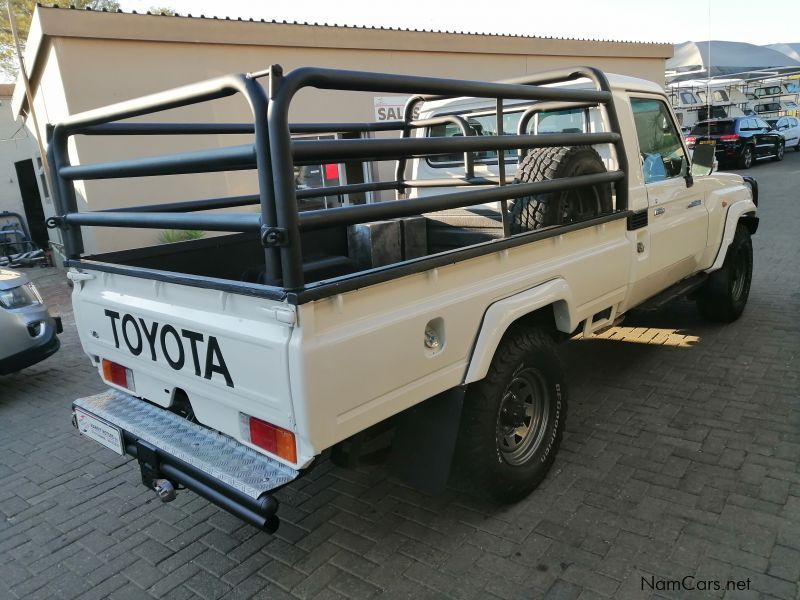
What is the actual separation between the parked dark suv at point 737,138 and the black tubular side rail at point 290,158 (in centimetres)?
1785

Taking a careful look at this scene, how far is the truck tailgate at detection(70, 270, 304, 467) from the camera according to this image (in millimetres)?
2107

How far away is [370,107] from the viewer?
1087 cm

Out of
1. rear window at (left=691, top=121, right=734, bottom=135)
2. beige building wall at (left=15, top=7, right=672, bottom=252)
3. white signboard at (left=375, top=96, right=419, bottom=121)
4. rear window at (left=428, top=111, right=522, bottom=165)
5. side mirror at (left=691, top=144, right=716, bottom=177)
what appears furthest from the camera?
rear window at (left=691, top=121, right=734, bottom=135)

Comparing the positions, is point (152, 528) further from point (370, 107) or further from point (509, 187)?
point (370, 107)

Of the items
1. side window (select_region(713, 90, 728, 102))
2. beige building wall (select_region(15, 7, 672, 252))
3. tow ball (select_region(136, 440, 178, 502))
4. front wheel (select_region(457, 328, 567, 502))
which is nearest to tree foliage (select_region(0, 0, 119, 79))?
beige building wall (select_region(15, 7, 672, 252))

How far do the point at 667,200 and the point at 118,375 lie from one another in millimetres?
3610

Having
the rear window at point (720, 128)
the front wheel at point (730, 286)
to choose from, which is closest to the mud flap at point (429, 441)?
the front wheel at point (730, 286)

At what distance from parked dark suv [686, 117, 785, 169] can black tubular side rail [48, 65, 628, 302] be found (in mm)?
17853

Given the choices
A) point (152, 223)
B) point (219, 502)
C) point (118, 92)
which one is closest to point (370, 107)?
point (118, 92)

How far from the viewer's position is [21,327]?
4961mm

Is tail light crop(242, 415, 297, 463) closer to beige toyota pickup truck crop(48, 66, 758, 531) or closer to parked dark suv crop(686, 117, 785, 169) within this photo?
beige toyota pickup truck crop(48, 66, 758, 531)

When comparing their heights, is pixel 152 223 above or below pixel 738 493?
above

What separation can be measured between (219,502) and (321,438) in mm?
534

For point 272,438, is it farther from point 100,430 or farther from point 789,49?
point 789,49
